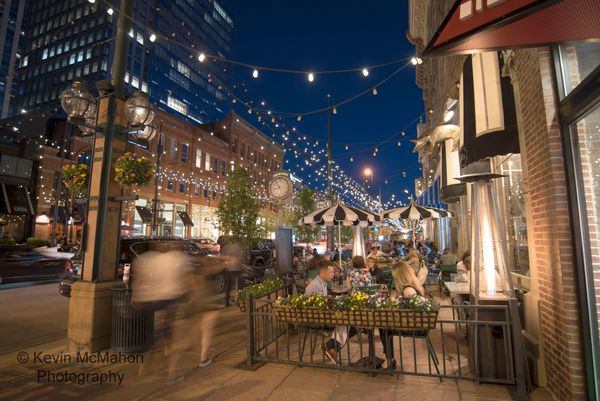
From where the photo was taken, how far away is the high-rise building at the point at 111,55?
53.2 m

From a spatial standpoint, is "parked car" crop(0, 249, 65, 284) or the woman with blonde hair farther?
"parked car" crop(0, 249, 65, 284)

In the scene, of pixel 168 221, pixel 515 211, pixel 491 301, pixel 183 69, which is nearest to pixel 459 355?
pixel 491 301

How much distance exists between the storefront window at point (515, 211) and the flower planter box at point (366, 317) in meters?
2.37

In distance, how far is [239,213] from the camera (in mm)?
15102

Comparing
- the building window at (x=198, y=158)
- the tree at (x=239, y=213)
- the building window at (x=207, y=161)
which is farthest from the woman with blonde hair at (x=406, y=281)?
the building window at (x=207, y=161)

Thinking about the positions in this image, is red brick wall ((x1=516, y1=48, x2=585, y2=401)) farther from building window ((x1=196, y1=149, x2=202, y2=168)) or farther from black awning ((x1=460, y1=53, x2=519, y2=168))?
building window ((x1=196, y1=149, x2=202, y2=168))

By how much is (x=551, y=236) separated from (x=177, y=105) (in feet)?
220

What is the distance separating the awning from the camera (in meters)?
2.25

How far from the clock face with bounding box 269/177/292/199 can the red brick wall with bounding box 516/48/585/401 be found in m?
8.17

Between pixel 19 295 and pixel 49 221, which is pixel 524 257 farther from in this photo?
pixel 49 221

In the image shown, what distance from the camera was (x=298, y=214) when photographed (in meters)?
25.6

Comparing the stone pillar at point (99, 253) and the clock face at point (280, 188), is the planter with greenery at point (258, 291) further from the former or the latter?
the clock face at point (280, 188)

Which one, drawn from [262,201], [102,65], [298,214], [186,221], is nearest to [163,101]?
[102,65]

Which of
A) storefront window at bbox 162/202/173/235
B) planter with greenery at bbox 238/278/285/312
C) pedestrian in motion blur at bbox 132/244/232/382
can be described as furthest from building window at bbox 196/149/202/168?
pedestrian in motion blur at bbox 132/244/232/382
